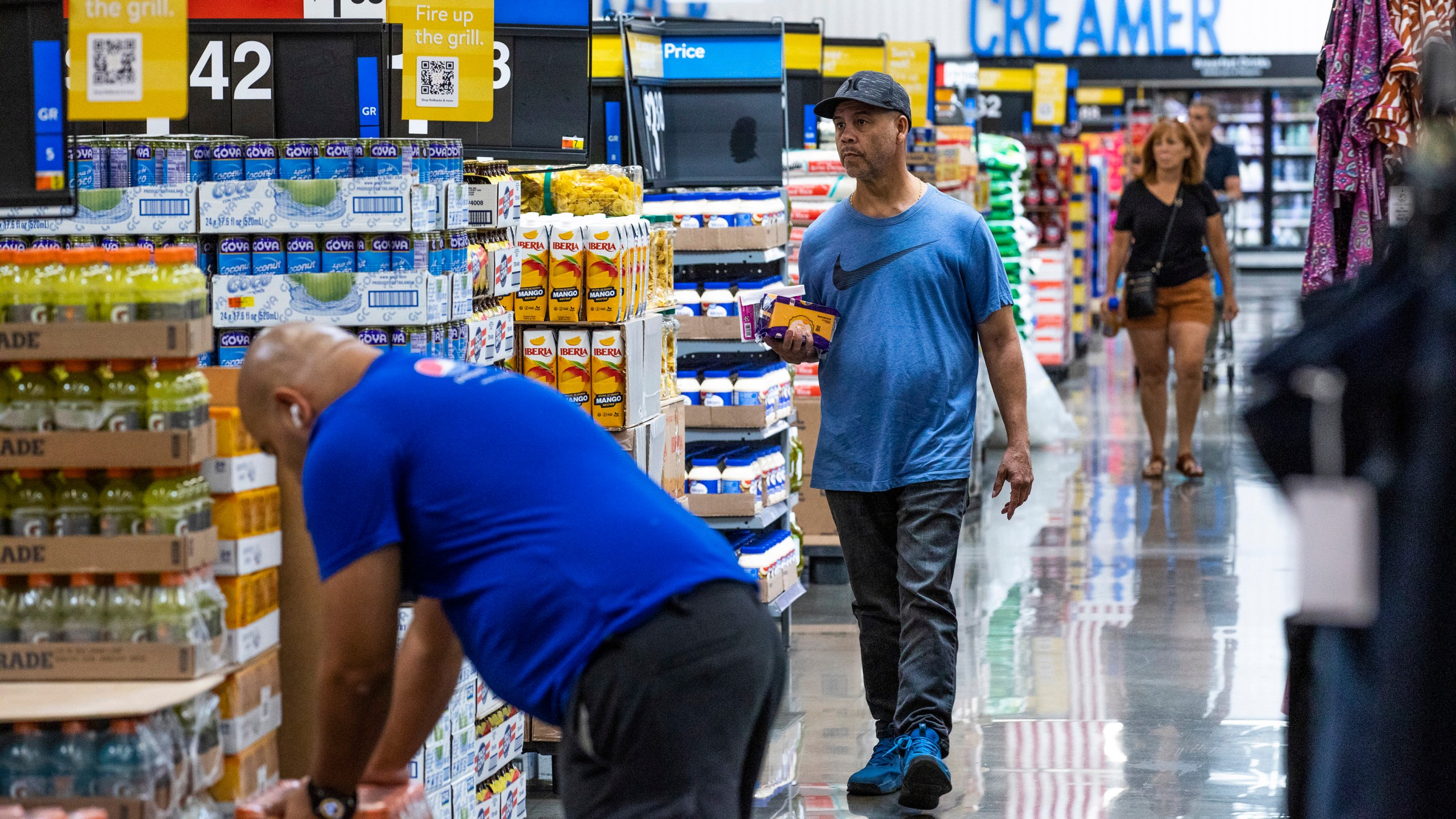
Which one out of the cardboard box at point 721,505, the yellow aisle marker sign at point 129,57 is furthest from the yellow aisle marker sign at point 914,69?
the yellow aisle marker sign at point 129,57

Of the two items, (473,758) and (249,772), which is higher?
(249,772)

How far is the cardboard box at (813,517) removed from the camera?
7699 millimetres

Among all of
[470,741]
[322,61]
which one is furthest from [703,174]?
[470,741]

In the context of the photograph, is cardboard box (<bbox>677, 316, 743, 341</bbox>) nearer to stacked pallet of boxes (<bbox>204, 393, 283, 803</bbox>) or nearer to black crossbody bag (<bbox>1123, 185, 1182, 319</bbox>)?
stacked pallet of boxes (<bbox>204, 393, 283, 803</bbox>)

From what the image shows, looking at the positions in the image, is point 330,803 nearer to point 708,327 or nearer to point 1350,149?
point 1350,149

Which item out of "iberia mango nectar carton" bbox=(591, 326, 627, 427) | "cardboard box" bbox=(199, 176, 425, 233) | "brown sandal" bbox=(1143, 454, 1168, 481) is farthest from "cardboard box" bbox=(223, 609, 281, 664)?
"brown sandal" bbox=(1143, 454, 1168, 481)

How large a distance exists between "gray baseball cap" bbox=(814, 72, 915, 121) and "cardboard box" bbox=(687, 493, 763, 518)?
168cm

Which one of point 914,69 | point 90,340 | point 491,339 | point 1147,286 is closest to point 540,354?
point 491,339

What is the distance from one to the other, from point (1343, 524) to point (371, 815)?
1.45m

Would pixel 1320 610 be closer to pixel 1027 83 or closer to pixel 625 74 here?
pixel 625 74

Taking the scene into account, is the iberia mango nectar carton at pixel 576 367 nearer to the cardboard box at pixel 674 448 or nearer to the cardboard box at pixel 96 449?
the cardboard box at pixel 674 448

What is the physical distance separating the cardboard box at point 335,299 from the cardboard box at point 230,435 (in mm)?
832

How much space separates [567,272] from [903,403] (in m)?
1.04

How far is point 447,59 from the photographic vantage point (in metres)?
4.26
